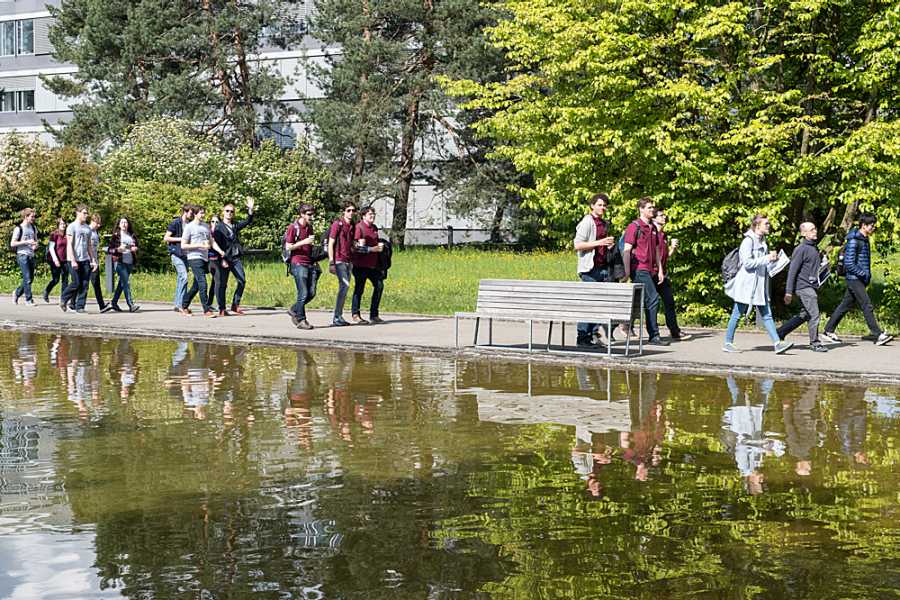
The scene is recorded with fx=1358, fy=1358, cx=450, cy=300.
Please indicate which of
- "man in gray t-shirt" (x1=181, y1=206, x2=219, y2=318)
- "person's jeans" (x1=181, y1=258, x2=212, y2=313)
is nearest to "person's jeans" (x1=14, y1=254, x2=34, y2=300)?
"person's jeans" (x1=181, y1=258, x2=212, y2=313)

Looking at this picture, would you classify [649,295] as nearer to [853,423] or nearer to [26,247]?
[853,423]

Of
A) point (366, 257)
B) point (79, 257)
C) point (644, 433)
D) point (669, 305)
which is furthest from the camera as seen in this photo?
point (79, 257)

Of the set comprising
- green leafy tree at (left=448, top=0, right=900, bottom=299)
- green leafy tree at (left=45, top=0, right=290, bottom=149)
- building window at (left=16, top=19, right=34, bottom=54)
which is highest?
building window at (left=16, top=19, right=34, bottom=54)

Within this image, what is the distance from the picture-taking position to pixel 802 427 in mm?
10297

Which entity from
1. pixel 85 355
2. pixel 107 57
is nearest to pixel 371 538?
pixel 85 355

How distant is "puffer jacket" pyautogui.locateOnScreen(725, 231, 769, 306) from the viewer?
1538cm

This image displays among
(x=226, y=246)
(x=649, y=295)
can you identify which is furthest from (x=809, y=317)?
(x=226, y=246)

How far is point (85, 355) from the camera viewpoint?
53.2ft

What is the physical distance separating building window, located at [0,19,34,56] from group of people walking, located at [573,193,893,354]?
204 feet

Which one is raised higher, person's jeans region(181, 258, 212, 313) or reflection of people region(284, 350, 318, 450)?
person's jeans region(181, 258, 212, 313)

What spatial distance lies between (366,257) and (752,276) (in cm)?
616

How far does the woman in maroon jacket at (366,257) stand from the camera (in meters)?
19.3

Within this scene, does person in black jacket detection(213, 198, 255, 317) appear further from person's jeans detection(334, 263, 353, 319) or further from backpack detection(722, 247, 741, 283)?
backpack detection(722, 247, 741, 283)

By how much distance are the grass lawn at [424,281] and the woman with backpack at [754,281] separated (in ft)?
11.5
